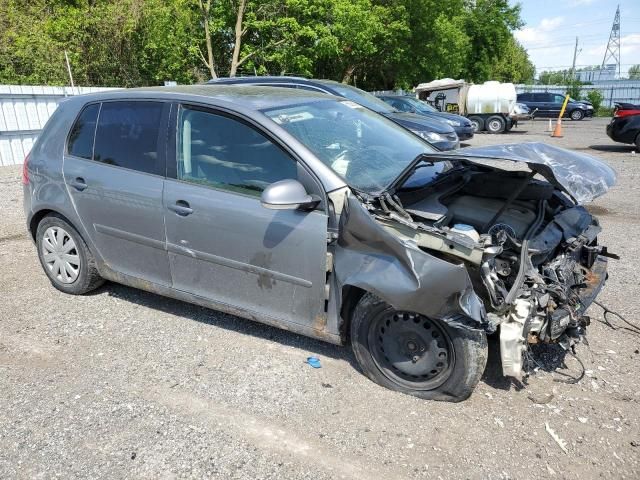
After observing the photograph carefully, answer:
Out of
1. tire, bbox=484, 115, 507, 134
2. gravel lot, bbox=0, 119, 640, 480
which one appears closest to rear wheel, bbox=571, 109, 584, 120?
tire, bbox=484, 115, 507, 134

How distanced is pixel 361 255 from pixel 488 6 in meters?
34.8

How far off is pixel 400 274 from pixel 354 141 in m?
1.23

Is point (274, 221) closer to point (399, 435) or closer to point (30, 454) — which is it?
point (399, 435)

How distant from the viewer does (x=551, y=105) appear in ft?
97.1

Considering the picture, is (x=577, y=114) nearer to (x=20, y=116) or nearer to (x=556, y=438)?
(x=20, y=116)

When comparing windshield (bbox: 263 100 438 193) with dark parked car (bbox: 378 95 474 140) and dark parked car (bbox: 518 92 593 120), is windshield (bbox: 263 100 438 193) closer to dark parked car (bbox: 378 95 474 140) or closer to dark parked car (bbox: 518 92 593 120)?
dark parked car (bbox: 378 95 474 140)

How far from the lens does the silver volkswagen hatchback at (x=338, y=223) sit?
287 centimetres

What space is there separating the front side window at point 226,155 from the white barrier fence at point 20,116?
9567 mm

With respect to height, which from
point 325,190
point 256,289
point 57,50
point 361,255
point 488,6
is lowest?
point 256,289

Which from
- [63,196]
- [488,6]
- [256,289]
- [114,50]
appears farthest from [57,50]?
[488,6]

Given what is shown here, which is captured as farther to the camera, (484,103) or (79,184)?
(484,103)

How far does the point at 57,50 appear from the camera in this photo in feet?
62.7

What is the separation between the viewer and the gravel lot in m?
2.59

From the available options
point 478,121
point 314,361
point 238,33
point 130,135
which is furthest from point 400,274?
point 478,121
